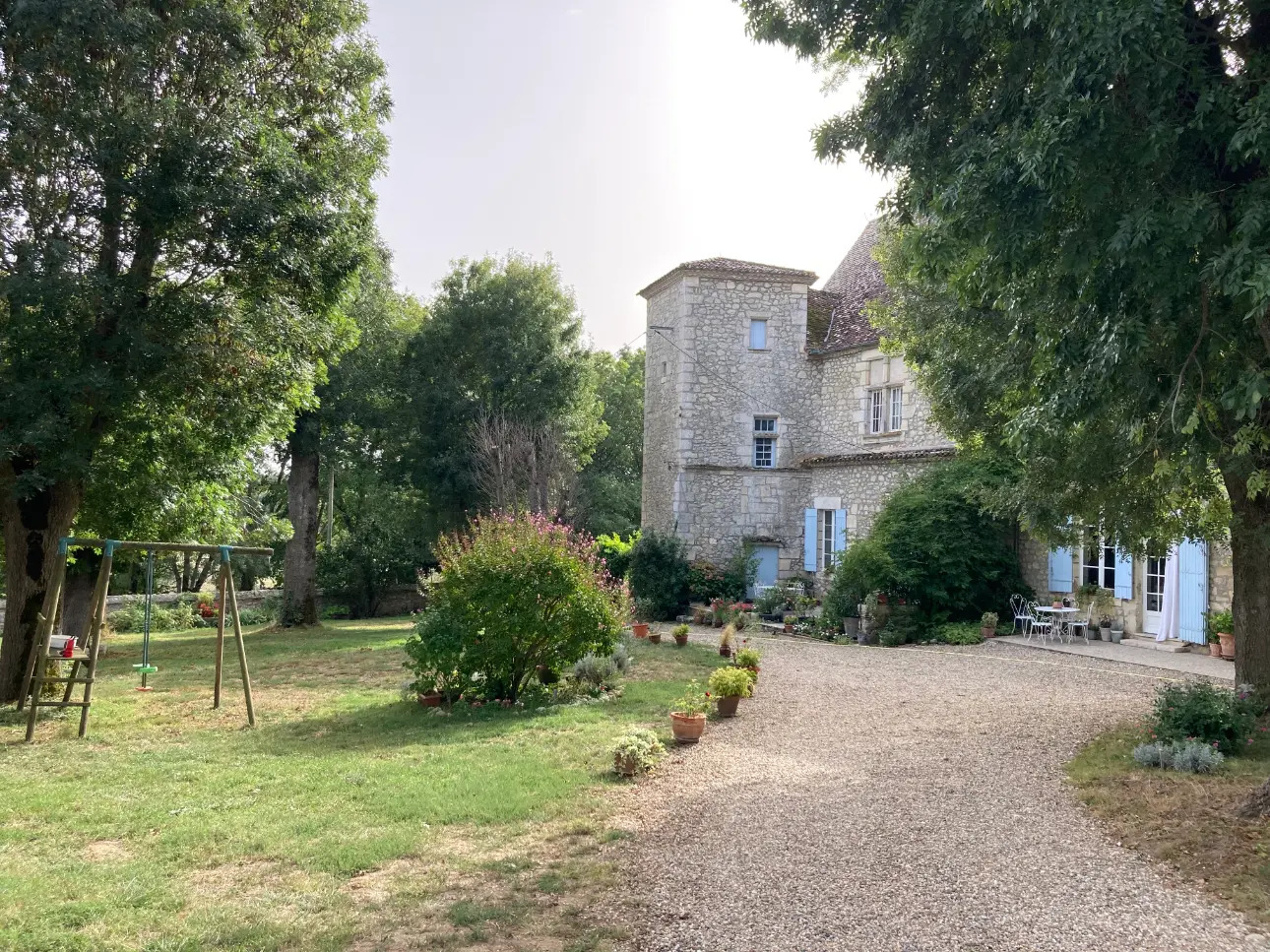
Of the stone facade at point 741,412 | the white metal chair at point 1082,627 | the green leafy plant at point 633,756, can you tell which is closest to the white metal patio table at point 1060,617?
the white metal chair at point 1082,627

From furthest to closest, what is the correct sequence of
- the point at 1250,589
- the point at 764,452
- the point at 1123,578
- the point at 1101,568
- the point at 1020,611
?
the point at 764,452 < the point at 1020,611 < the point at 1101,568 < the point at 1123,578 < the point at 1250,589

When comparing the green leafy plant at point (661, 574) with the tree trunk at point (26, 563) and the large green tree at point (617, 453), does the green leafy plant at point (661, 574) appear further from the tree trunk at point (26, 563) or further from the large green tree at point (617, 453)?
the tree trunk at point (26, 563)

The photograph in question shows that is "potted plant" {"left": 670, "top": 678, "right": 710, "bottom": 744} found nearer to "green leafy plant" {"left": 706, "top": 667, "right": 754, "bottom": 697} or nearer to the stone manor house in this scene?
"green leafy plant" {"left": 706, "top": 667, "right": 754, "bottom": 697}

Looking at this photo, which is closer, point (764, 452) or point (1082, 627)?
point (1082, 627)

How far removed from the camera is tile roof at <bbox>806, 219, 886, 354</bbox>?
69.2ft

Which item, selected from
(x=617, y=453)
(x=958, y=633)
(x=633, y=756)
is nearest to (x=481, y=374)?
(x=958, y=633)

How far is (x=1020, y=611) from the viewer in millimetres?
16031

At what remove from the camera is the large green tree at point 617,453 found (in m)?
32.6

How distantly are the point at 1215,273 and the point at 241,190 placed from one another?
27.1 feet

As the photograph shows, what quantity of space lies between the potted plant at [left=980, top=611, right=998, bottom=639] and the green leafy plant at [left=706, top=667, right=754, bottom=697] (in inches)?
301

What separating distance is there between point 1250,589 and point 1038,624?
7793mm

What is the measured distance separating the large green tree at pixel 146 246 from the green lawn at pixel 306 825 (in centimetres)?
299

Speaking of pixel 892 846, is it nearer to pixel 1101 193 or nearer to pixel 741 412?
pixel 1101 193

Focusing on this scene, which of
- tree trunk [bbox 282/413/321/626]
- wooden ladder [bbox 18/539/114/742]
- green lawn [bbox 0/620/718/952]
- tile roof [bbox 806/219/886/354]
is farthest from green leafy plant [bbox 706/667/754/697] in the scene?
tree trunk [bbox 282/413/321/626]
